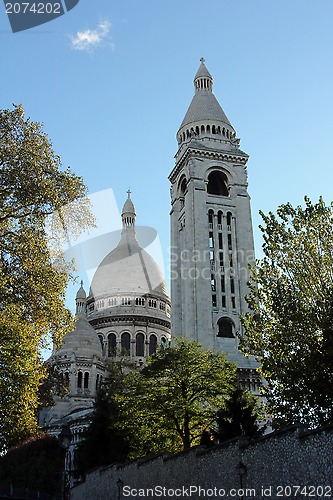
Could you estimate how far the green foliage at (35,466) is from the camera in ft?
155

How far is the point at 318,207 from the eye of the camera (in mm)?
24281

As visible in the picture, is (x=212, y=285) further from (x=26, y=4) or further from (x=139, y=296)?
(x=26, y=4)

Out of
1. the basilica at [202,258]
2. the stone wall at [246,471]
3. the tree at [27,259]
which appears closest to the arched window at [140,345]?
the basilica at [202,258]

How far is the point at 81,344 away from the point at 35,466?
2898cm

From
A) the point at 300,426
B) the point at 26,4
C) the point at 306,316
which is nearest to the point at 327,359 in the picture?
the point at 306,316

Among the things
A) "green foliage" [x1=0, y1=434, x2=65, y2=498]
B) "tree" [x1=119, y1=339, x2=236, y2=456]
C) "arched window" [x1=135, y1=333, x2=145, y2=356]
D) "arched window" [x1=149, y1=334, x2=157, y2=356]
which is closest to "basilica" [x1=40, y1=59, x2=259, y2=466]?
"arched window" [x1=135, y1=333, x2=145, y2=356]

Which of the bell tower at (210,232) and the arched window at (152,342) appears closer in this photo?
the bell tower at (210,232)

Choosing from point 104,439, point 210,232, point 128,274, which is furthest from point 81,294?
point 104,439

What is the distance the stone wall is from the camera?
47.0ft

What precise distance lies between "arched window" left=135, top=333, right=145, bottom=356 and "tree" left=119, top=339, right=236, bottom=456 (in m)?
55.9

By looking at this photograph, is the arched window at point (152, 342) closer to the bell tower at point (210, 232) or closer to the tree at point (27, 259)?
the bell tower at point (210, 232)

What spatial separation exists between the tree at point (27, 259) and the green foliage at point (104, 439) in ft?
41.0

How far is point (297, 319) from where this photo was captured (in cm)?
2223

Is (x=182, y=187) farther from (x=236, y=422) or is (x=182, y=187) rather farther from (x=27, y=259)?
(x=27, y=259)
